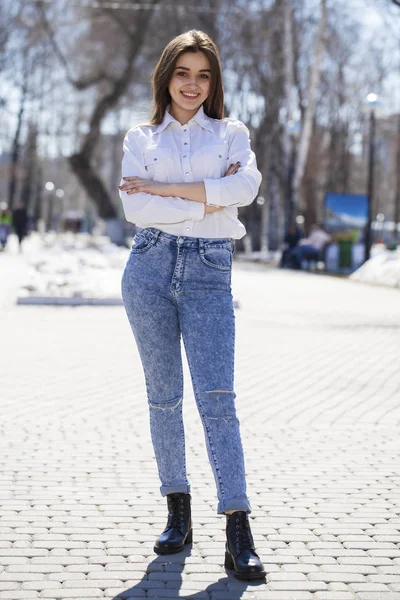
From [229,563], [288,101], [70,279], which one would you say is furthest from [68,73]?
[229,563]

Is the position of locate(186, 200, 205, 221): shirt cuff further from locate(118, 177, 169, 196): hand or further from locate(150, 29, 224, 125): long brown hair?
locate(150, 29, 224, 125): long brown hair

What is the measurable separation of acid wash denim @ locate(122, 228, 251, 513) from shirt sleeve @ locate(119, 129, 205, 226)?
72 millimetres

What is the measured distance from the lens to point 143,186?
3.95m

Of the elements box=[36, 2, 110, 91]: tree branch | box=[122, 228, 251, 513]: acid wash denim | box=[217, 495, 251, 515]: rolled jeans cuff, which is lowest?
box=[217, 495, 251, 515]: rolled jeans cuff

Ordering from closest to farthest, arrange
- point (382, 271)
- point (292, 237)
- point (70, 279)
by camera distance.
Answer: point (70, 279) → point (382, 271) → point (292, 237)

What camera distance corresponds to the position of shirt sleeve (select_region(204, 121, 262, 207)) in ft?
12.8

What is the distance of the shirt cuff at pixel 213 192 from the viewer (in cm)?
389

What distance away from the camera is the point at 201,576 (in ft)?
12.6

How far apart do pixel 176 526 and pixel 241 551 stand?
40cm

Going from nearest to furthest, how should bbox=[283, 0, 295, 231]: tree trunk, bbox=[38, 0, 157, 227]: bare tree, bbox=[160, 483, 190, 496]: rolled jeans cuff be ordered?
bbox=[160, 483, 190, 496]: rolled jeans cuff < bbox=[283, 0, 295, 231]: tree trunk < bbox=[38, 0, 157, 227]: bare tree

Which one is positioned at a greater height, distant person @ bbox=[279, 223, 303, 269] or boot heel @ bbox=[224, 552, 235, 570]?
boot heel @ bbox=[224, 552, 235, 570]

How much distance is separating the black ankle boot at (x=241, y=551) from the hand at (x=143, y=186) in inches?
46.2

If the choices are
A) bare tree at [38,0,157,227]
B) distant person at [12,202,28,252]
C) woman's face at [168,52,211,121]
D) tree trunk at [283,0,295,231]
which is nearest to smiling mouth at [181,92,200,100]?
woman's face at [168,52,211,121]

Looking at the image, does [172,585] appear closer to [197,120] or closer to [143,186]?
[143,186]
